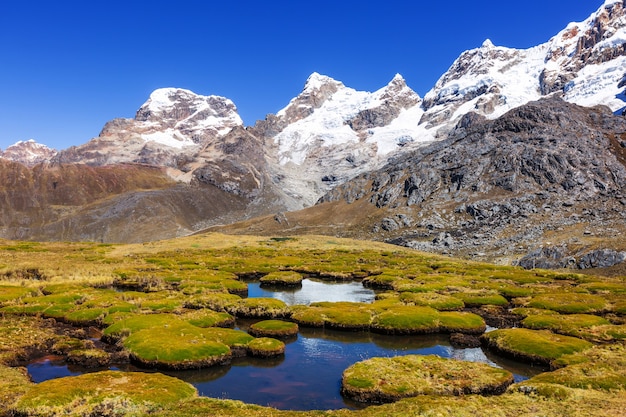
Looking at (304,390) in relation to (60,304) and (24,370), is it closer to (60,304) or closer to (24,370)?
(24,370)

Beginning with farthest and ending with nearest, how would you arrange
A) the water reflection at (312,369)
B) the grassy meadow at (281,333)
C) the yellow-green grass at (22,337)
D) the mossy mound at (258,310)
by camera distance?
1. the mossy mound at (258,310)
2. the yellow-green grass at (22,337)
3. the water reflection at (312,369)
4. the grassy meadow at (281,333)

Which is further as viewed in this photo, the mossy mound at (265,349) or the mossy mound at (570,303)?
the mossy mound at (570,303)

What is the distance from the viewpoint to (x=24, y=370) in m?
33.4

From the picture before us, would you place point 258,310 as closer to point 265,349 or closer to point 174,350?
point 265,349

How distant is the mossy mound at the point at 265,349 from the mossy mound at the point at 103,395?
1078 centimetres

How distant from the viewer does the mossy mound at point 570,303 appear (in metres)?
59.7

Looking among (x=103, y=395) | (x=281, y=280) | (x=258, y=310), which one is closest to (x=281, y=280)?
(x=281, y=280)

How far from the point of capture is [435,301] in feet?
206

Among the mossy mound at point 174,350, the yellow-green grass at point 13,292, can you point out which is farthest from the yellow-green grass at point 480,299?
the yellow-green grass at point 13,292

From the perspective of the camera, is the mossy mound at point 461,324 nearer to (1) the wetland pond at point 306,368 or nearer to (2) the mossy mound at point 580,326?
(1) the wetland pond at point 306,368

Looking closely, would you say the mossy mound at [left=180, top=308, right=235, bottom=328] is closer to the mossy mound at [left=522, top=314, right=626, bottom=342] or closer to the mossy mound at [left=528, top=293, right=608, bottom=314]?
Result: the mossy mound at [left=522, top=314, right=626, bottom=342]

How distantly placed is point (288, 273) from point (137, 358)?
179 feet

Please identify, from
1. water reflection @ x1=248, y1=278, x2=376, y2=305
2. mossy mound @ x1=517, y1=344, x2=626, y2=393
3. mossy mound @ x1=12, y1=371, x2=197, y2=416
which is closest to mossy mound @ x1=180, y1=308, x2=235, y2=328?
water reflection @ x1=248, y1=278, x2=376, y2=305

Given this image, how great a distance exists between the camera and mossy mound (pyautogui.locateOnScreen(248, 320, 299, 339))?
156 feet
